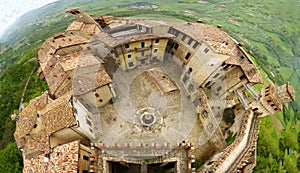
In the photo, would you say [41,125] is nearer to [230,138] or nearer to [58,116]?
[58,116]

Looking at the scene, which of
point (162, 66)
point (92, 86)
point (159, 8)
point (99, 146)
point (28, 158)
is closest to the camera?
point (99, 146)

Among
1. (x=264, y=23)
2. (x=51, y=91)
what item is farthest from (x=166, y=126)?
(x=264, y=23)

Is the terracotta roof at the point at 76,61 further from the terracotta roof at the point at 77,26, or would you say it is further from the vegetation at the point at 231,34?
the terracotta roof at the point at 77,26

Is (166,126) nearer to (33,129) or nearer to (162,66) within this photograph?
(162,66)

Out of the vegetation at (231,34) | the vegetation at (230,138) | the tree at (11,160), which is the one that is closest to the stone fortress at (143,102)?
the vegetation at (230,138)

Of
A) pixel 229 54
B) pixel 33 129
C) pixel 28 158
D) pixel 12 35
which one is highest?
pixel 12 35

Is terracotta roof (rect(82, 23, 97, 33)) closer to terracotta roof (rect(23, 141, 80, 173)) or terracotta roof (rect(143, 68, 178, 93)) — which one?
Result: terracotta roof (rect(143, 68, 178, 93))
